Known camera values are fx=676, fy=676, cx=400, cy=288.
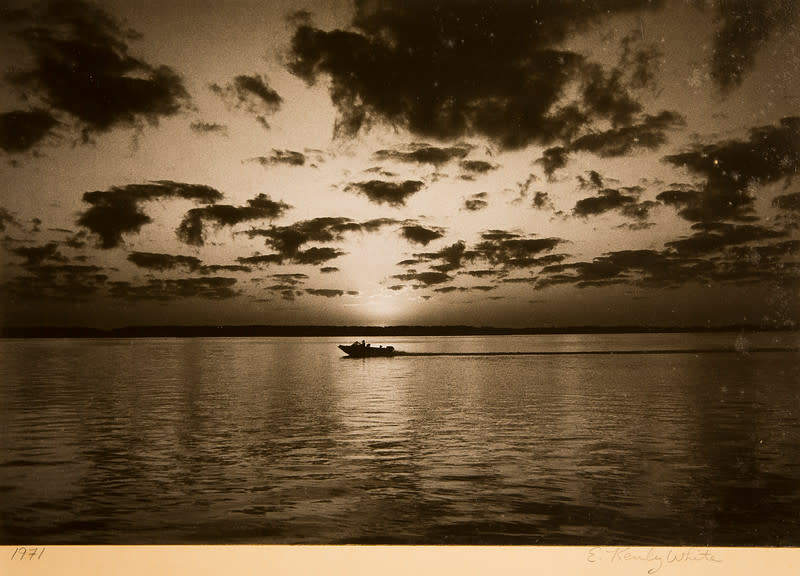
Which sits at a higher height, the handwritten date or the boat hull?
the boat hull

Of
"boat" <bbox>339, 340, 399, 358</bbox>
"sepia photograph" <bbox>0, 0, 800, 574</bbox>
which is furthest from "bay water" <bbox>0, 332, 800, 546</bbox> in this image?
"boat" <bbox>339, 340, 399, 358</bbox>

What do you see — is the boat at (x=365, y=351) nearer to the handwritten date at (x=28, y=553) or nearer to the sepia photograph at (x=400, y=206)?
the sepia photograph at (x=400, y=206)

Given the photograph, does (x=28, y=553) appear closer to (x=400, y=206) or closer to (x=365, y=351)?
(x=400, y=206)

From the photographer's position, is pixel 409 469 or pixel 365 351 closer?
pixel 409 469
